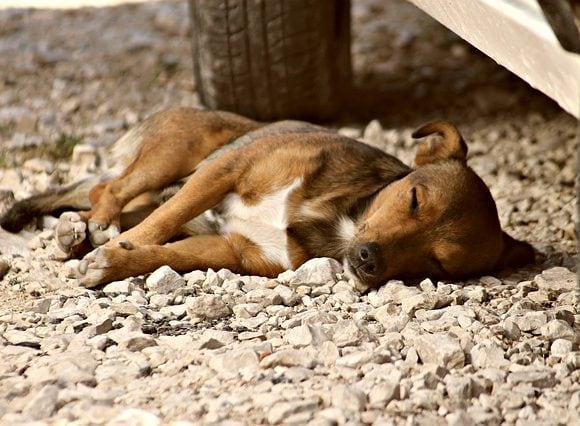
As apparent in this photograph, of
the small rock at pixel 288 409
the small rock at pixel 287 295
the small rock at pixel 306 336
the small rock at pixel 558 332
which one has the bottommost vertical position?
the small rock at pixel 287 295

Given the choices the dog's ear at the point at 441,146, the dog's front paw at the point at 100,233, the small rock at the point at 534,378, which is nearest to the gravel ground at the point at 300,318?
the small rock at the point at 534,378

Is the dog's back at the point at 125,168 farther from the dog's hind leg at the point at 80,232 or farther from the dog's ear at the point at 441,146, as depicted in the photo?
the dog's ear at the point at 441,146

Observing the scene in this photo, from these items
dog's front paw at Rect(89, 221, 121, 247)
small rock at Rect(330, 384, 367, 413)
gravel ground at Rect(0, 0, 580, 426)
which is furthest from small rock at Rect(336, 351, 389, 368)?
dog's front paw at Rect(89, 221, 121, 247)

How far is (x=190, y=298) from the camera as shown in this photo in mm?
4754

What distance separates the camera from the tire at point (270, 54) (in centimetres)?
689

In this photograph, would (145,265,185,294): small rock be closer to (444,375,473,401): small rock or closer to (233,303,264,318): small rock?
(233,303,264,318): small rock

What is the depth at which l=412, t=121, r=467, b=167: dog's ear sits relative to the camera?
5496mm

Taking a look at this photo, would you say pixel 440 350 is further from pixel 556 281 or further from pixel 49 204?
pixel 49 204

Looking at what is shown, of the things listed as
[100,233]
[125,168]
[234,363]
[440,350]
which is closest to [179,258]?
[100,233]

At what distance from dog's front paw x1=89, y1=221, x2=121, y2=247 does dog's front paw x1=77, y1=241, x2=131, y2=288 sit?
16.5 inches

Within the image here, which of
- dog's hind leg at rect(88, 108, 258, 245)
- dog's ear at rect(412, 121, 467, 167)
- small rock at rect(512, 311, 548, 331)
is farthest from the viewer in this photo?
dog's hind leg at rect(88, 108, 258, 245)

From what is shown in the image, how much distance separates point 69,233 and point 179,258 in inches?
23.2

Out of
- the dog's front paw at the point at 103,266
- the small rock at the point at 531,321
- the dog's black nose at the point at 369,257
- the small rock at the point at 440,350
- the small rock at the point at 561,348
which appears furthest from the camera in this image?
the dog's front paw at the point at 103,266

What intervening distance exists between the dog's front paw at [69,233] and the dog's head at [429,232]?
136 cm
